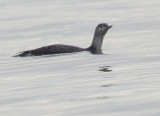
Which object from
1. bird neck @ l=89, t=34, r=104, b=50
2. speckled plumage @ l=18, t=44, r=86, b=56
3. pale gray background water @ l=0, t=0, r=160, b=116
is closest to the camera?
pale gray background water @ l=0, t=0, r=160, b=116

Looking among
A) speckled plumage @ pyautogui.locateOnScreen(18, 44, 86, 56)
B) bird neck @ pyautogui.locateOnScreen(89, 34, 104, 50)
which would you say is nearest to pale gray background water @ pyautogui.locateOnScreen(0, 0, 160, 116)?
bird neck @ pyautogui.locateOnScreen(89, 34, 104, 50)

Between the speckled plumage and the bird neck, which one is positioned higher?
the bird neck

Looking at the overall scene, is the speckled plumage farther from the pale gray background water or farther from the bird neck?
the bird neck

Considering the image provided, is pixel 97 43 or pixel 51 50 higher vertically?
pixel 97 43

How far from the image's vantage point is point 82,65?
13.5m

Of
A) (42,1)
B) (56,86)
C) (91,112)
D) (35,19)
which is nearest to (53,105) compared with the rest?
(91,112)

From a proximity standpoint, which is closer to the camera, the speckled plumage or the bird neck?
the speckled plumage

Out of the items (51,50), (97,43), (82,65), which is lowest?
(82,65)

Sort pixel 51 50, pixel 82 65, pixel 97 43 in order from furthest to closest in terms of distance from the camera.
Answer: pixel 97 43 < pixel 51 50 < pixel 82 65

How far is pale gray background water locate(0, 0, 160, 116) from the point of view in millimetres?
9117

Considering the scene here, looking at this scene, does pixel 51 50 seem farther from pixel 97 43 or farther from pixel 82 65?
pixel 82 65

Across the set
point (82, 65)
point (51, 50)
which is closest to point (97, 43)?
point (51, 50)

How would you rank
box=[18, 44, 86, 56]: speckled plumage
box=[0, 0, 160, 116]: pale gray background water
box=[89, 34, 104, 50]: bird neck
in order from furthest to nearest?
box=[89, 34, 104, 50]: bird neck, box=[18, 44, 86, 56]: speckled plumage, box=[0, 0, 160, 116]: pale gray background water

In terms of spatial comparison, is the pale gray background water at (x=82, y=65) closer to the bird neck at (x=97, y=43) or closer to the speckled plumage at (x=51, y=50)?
the bird neck at (x=97, y=43)
